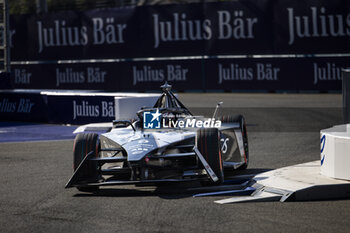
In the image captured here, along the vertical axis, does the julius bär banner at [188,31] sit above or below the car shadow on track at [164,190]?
above

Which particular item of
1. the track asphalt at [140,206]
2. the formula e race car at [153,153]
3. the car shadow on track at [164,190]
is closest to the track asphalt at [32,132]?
the track asphalt at [140,206]

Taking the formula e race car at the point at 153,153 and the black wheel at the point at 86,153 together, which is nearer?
the formula e race car at the point at 153,153

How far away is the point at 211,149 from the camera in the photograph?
9.05 m

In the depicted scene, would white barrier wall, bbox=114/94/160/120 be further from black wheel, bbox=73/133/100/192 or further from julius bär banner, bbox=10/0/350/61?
julius bär banner, bbox=10/0/350/61

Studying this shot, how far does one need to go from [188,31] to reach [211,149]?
1753cm

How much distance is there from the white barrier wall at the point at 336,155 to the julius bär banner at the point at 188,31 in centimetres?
1451

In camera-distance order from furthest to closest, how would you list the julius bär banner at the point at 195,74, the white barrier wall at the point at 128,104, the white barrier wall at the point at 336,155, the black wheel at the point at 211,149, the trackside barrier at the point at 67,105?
the julius bär banner at the point at 195,74 < the trackside barrier at the point at 67,105 < the white barrier wall at the point at 128,104 < the black wheel at the point at 211,149 < the white barrier wall at the point at 336,155

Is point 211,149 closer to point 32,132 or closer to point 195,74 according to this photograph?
point 32,132

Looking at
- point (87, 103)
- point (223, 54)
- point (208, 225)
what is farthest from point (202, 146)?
point (223, 54)

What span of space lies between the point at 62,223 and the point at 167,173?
2.06 m

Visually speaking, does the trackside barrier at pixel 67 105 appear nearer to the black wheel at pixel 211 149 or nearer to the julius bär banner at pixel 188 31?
the black wheel at pixel 211 149

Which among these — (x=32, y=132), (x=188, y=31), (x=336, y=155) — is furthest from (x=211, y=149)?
(x=188, y=31)

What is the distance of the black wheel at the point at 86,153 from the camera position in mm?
9148

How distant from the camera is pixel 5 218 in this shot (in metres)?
7.67
